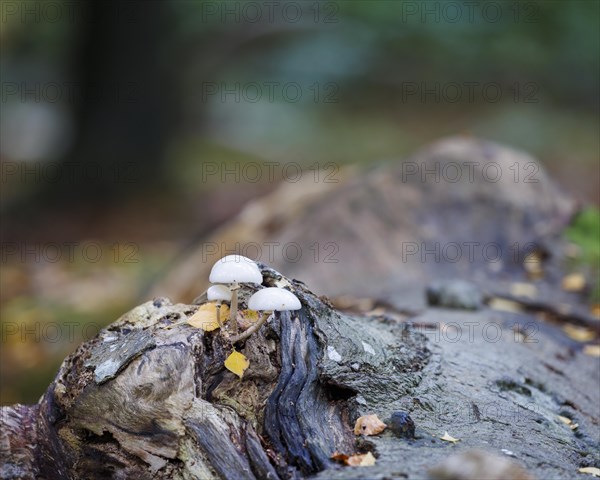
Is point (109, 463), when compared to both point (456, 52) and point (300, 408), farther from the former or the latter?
point (456, 52)

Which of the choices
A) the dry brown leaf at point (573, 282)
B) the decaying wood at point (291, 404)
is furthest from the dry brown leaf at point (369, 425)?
the dry brown leaf at point (573, 282)

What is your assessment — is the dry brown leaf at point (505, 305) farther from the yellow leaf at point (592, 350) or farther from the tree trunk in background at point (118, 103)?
the tree trunk in background at point (118, 103)

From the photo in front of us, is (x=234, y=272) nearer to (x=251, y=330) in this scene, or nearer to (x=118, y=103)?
(x=251, y=330)

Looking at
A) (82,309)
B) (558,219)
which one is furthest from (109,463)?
(82,309)

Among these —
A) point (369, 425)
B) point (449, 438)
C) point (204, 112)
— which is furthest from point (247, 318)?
point (204, 112)

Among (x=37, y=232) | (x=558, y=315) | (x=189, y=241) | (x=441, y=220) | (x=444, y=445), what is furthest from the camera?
(x=37, y=232)

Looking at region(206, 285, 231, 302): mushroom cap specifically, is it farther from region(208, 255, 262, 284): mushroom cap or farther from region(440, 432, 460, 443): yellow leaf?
region(440, 432, 460, 443): yellow leaf

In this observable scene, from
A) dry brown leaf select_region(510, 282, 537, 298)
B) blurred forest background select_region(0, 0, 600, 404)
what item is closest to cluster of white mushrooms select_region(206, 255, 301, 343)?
dry brown leaf select_region(510, 282, 537, 298)
